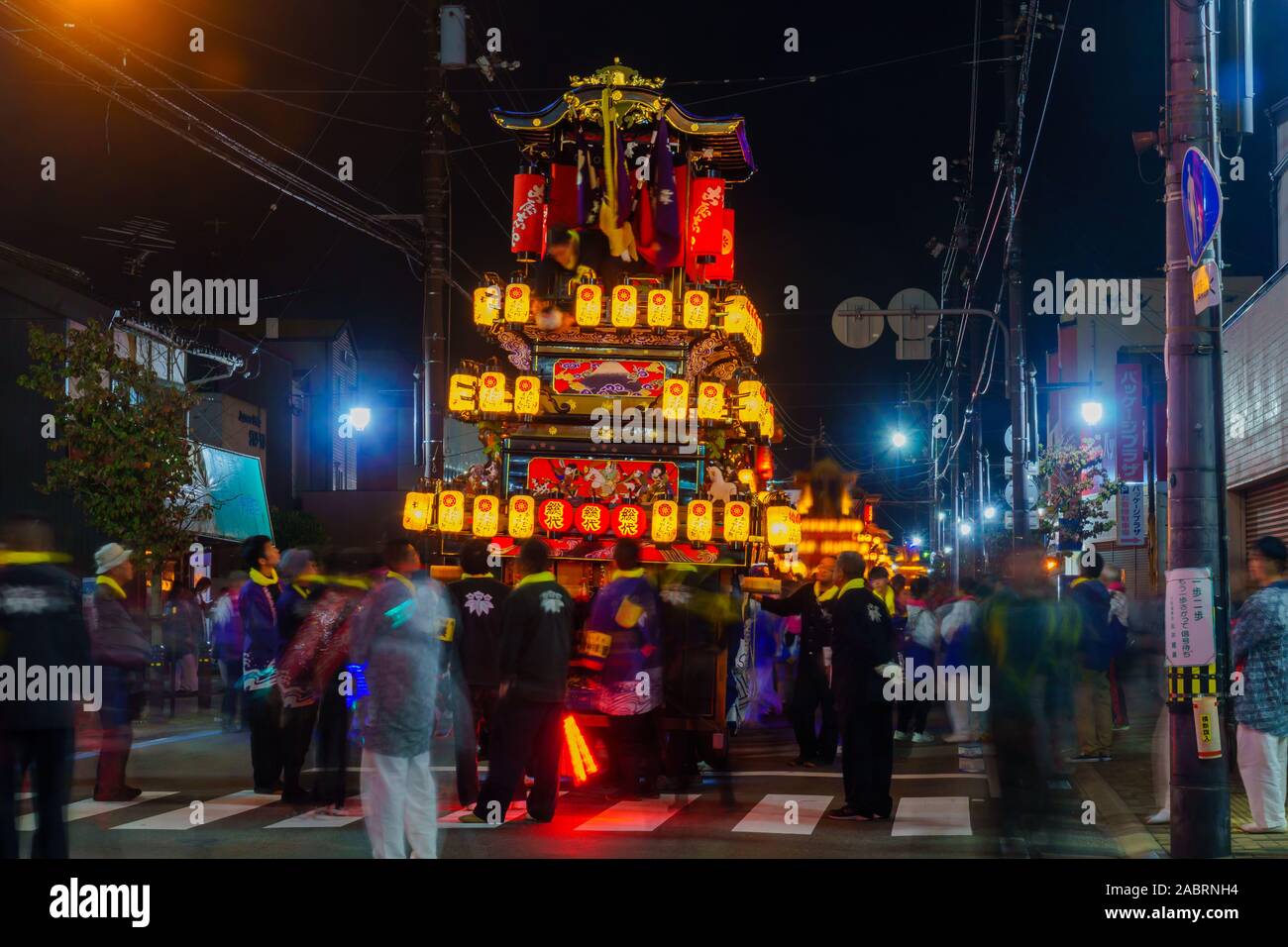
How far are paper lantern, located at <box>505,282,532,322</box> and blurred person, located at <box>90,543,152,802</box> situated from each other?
7.15 metres

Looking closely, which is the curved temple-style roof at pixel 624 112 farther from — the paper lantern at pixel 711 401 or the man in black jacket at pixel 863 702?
the man in black jacket at pixel 863 702

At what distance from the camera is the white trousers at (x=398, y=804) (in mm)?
7320

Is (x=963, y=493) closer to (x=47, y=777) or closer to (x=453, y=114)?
(x=453, y=114)

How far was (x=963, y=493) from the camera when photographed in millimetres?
48406

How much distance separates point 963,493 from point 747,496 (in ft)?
111

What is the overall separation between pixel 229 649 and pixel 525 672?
28.4ft

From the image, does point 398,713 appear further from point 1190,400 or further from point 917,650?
point 917,650

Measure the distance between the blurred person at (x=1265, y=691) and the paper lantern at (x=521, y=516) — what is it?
8.46 meters

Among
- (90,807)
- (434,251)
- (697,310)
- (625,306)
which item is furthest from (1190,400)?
(434,251)

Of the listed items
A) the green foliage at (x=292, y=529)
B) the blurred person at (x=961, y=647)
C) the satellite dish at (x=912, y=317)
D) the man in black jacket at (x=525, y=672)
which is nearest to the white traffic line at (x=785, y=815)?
A: the man in black jacket at (x=525, y=672)

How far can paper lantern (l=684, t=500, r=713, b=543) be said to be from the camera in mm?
15164

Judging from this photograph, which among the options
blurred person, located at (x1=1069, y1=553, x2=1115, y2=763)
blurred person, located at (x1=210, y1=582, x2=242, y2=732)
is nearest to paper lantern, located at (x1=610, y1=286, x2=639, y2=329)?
blurred person, located at (x1=210, y1=582, x2=242, y2=732)

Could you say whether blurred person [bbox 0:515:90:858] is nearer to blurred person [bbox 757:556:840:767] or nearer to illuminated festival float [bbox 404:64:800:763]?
illuminated festival float [bbox 404:64:800:763]

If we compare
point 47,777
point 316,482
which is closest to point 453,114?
point 47,777
